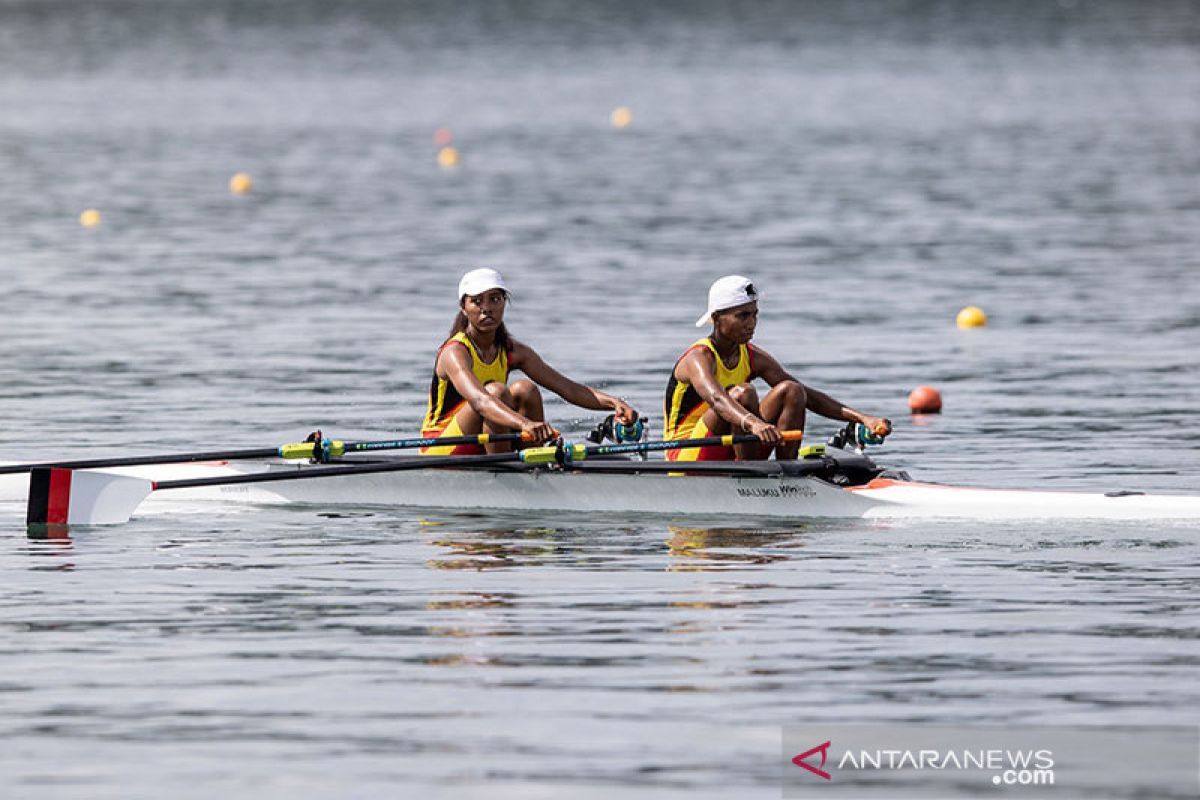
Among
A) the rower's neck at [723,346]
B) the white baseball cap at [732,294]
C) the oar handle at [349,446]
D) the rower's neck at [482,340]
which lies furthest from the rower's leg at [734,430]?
the rower's neck at [482,340]

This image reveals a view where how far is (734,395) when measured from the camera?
46.8 ft

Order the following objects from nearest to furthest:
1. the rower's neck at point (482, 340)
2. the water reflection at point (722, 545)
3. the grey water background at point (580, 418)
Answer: the grey water background at point (580, 418) → the water reflection at point (722, 545) → the rower's neck at point (482, 340)

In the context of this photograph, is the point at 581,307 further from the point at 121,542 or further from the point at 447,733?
the point at 447,733

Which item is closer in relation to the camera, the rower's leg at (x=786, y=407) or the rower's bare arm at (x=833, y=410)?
the rower's leg at (x=786, y=407)

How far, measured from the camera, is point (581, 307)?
2658 cm

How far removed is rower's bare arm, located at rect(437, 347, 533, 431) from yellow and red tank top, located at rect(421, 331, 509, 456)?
0.05 meters

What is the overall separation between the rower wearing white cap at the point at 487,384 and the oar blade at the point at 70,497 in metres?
1.80

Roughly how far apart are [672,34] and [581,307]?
73.2 m

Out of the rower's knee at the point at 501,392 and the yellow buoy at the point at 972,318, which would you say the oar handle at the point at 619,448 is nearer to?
the rower's knee at the point at 501,392

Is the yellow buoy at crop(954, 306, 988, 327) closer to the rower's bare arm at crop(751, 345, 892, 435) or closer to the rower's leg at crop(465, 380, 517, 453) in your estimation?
the rower's bare arm at crop(751, 345, 892, 435)

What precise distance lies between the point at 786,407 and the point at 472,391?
172 centimetres

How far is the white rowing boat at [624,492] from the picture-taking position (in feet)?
45.2

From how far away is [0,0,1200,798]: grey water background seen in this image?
9602 mm

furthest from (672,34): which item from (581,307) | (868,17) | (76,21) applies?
(581,307)
